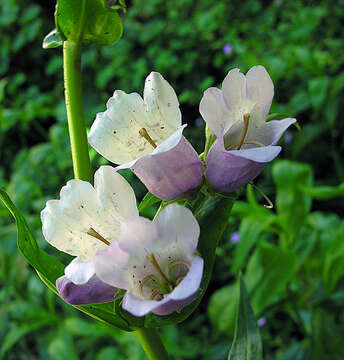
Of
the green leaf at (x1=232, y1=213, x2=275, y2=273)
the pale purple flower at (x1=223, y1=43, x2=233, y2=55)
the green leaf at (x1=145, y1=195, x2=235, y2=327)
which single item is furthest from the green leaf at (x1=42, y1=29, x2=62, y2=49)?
the pale purple flower at (x1=223, y1=43, x2=233, y2=55)

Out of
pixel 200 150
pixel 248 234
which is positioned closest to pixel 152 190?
pixel 248 234

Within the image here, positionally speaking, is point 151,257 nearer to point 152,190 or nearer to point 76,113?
point 152,190

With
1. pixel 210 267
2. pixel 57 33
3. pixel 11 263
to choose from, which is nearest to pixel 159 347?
pixel 210 267

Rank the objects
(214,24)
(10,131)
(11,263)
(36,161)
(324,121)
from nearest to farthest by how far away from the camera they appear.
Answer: (11,263) → (36,161) → (324,121) → (214,24) → (10,131)

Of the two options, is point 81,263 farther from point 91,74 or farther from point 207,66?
point 91,74

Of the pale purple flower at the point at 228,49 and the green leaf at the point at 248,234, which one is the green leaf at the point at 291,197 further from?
the pale purple flower at the point at 228,49

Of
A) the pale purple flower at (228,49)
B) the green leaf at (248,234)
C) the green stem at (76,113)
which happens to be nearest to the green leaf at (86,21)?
the green stem at (76,113)
